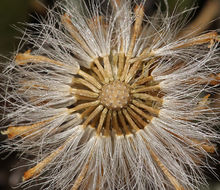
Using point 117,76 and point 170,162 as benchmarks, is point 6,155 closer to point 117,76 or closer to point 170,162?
point 117,76

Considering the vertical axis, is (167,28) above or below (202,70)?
above

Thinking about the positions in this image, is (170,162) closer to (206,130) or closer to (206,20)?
(206,130)

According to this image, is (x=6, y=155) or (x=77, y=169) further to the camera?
(x=6, y=155)

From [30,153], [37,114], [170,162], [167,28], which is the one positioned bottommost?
[170,162]

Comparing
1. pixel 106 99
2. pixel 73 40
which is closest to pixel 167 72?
pixel 106 99
